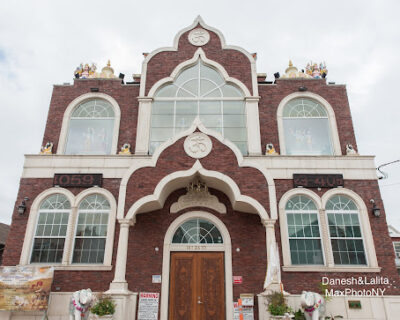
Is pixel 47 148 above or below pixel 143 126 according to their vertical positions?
below

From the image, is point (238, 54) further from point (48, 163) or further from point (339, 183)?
point (48, 163)

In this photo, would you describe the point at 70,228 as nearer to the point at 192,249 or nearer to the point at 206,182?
the point at 192,249

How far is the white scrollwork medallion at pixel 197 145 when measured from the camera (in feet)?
35.5

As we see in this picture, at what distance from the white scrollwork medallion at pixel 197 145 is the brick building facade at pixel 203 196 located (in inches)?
1.9

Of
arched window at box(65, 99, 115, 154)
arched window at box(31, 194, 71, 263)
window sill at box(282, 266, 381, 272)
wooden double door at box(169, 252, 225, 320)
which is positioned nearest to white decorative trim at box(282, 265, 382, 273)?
window sill at box(282, 266, 381, 272)

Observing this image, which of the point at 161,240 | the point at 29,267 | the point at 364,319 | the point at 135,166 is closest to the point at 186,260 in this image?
the point at 161,240

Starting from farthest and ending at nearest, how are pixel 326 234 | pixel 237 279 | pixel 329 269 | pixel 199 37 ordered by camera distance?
1. pixel 199 37
2. pixel 326 234
3. pixel 237 279
4. pixel 329 269

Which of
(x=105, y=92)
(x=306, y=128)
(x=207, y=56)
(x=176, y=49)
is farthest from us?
(x=176, y=49)

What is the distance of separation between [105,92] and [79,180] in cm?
415

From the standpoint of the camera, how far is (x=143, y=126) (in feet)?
41.1

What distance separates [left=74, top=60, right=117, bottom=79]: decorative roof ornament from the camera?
14.1m

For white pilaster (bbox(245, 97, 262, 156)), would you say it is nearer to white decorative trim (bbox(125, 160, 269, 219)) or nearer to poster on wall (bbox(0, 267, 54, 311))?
white decorative trim (bbox(125, 160, 269, 219))

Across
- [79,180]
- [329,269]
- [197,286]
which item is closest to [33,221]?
[79,180]

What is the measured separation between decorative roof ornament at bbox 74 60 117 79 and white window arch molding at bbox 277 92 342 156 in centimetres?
746
